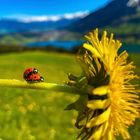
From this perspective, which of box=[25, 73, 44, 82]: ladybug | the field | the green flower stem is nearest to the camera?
the green flower stem

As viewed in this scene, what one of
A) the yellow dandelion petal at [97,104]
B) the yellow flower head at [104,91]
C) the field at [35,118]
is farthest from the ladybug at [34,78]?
the field at [35,118]

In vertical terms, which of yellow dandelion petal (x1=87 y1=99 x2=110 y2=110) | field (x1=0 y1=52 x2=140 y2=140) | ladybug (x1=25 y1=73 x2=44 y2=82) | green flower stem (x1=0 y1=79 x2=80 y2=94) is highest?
ladybug (x1=25 y1=73 x2=44 y2=82)

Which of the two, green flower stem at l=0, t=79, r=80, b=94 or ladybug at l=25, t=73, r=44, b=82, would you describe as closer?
green flower stem at l=0, t=79, r=80, b=94

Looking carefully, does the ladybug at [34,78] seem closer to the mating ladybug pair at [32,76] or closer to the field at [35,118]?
the mating ladybug pair at [32,76]

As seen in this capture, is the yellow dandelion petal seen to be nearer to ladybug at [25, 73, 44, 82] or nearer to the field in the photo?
ladybug at [25, 73, 44, 82]

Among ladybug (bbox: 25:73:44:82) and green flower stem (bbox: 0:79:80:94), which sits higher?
ladybug (bbox: 25:73:44:82)

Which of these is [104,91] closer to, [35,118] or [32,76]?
[32,76]

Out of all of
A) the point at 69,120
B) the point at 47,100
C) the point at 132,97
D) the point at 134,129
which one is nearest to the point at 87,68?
the point at 132,97

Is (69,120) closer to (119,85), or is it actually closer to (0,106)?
(0,106)

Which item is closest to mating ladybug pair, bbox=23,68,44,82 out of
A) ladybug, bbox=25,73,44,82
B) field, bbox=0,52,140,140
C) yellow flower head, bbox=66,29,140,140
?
ladybug, bbox=25,73,44,82
